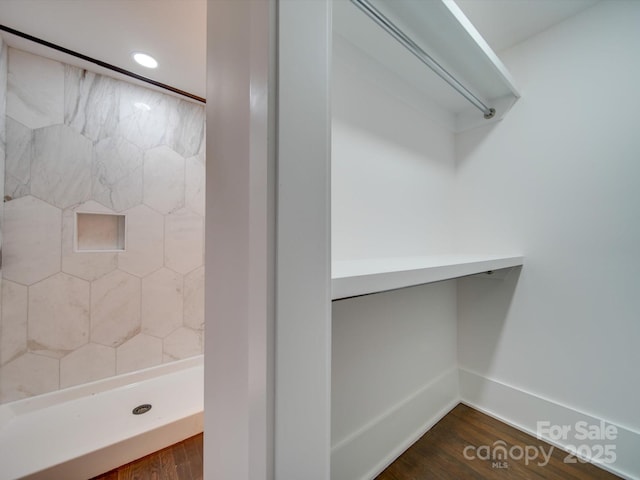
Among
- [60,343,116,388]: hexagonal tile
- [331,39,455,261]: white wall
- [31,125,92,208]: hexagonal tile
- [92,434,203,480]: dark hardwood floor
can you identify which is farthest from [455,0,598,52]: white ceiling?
[60,343,116,388]: hexagonal tile

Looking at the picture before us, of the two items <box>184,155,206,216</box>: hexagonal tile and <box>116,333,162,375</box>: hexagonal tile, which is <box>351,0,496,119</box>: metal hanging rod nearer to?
<box>184,155,206,216</box>: hexagonal tile

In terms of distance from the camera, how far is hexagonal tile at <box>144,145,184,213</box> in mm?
1526

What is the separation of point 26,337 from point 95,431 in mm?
579

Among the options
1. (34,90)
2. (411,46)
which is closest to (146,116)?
(34,90)

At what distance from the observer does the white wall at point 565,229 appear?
2.86ft

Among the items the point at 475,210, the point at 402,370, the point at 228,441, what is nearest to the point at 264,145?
the point at 228,441

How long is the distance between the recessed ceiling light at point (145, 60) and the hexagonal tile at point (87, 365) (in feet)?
5.16

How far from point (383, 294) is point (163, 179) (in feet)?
5.11

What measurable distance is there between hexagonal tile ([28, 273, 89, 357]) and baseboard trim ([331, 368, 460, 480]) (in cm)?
147

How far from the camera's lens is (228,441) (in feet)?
1.66

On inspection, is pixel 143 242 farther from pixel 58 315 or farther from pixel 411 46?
pixel 411 46

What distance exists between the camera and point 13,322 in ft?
3.77

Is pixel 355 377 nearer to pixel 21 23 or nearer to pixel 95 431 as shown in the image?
pixel 95 431

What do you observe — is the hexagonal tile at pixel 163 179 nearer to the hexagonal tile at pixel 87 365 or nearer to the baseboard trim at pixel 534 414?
the hexagonal tile at pixel 87 365
